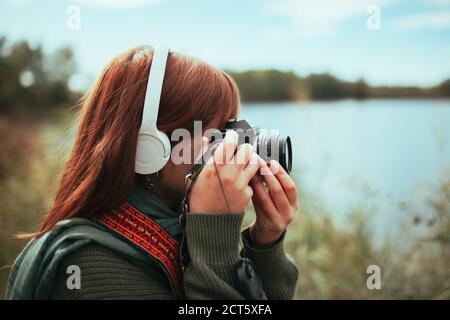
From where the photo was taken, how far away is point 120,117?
3.47 feet

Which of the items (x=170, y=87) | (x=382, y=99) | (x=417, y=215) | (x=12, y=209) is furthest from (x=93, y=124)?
(x=12, y=209)

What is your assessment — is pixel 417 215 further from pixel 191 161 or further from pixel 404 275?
pixel 191 161

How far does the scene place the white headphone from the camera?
104 cm

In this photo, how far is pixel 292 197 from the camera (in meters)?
1.13

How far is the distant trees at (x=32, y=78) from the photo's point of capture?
3756 mm

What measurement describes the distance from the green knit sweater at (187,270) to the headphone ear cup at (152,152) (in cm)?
15

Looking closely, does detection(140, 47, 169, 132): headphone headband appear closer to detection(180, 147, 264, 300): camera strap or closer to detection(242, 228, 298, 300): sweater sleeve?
detection(180, 147, 264, 300): camera strap

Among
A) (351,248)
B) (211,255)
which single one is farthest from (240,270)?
(351,248)

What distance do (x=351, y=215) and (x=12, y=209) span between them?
219 centimetres

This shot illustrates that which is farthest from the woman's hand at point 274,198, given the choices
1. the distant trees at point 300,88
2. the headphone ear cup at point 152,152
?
the distant trees at point 300,88

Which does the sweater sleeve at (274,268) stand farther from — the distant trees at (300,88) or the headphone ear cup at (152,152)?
the distant trees at (300,88)

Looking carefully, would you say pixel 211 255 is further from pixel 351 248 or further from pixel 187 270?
pixel 351 248

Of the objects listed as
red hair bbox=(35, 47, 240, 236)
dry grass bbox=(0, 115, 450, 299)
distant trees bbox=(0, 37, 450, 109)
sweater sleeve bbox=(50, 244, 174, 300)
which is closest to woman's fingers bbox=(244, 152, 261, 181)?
red hair bbox=(35, 47, 240, 236)

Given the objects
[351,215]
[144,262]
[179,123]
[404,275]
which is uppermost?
[179,123]
